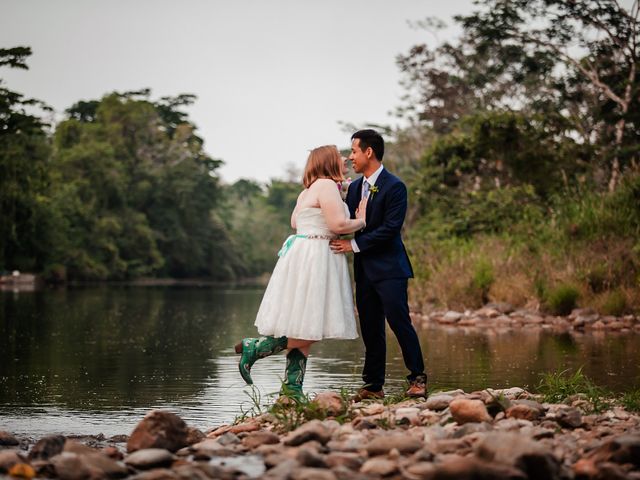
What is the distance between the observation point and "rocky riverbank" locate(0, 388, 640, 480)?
452 cm

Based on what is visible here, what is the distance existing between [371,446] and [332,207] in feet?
7.94

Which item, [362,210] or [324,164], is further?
[362,210]

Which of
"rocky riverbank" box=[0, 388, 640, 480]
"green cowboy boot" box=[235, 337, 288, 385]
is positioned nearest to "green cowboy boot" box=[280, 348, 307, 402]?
"green cowboy boot" box=[235, 337, 288, 385]

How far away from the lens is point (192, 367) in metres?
11.9

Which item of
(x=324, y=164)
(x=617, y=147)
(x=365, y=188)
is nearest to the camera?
(x=324, y=164)

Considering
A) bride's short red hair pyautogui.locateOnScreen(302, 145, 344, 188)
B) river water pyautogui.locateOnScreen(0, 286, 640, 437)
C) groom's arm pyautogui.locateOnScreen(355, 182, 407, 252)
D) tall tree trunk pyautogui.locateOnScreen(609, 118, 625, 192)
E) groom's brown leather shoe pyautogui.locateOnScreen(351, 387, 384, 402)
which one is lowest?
river water pyautogui.locateOnScreen(0, 286, 640, 437)

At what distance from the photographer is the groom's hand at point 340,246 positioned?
717cm

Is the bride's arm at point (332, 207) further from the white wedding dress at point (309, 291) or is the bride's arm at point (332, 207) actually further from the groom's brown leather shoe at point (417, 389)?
the groom's brown leather shoe at point (417, 389)

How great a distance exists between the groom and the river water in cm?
90

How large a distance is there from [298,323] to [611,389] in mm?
3380

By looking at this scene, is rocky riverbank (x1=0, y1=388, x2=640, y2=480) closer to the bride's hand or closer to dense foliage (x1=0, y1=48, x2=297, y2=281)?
the bride's hand

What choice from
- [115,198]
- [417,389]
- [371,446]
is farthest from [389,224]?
[115,198]

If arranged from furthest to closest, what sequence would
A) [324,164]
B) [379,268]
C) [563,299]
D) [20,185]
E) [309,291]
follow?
1. [20,185]
2. [563,299]
3. [379,268]
4. [324,164]
5. [309,291]

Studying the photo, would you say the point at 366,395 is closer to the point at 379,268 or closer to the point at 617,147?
the point at 379,268
